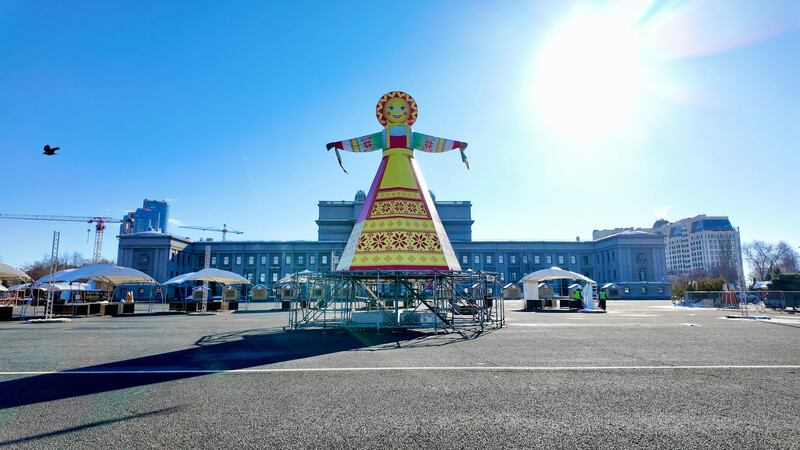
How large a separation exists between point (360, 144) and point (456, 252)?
226 ft

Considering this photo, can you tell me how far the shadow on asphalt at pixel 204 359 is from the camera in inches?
248

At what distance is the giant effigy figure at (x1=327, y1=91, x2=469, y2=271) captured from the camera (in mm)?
14523

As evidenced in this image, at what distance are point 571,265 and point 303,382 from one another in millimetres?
89998

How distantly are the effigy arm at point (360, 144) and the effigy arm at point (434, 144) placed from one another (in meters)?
1.57

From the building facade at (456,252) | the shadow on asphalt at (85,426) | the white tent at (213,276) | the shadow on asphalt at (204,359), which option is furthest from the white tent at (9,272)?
the building facade at (456,252)

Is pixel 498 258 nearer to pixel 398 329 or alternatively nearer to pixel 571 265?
pixel 571 265

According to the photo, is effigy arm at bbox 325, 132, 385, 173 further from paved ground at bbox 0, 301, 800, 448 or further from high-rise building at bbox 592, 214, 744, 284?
high-rise building at bbox 592, 214, 744, 284

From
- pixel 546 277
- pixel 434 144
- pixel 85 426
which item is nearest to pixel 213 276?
pixel 434 144

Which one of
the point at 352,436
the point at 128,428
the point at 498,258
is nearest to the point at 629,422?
the point at 352,436

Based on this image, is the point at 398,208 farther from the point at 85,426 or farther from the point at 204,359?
the point at 85,426

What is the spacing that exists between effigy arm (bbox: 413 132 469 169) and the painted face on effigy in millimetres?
902

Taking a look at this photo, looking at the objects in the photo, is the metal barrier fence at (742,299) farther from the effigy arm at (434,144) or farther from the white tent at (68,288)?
the white tent at (68,288)

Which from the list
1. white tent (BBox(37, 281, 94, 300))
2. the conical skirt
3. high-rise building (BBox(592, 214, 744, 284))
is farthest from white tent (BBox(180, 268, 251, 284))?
high-rise building (BBox(592, 214, 744, 284))

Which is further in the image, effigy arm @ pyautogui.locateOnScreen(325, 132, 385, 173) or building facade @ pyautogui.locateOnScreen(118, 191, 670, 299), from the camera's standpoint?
building facade @ pyautogui.locateOnScreen(118, 191, 670, 299)
